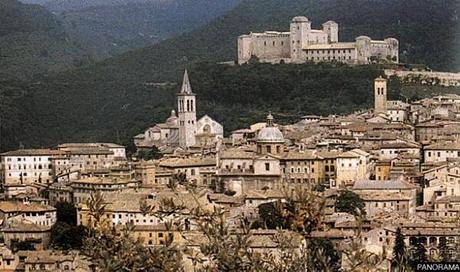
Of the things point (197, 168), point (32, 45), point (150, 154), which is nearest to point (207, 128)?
point (150, 154)

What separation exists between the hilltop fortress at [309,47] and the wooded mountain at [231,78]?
81 cm

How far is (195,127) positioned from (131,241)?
1645 centimetres

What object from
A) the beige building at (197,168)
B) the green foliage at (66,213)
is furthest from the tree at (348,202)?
the green foliage at (66,213)

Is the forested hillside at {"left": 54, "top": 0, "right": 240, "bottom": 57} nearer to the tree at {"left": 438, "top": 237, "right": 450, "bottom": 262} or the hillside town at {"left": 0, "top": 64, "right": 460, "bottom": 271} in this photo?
the hillside town at {"left": 0, "top": 64, "right": 460, "bottom": 271}

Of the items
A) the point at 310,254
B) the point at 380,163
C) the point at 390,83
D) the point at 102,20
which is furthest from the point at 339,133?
the point at 102,20

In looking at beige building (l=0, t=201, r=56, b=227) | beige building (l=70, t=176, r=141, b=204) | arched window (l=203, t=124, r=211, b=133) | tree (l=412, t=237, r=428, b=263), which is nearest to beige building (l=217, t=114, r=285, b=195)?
beige building (l=70, t=176, r=141, b=204)

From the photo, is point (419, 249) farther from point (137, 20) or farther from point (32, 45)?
point (137, 20)

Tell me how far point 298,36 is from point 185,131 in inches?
289

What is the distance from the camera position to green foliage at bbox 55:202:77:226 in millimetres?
14883

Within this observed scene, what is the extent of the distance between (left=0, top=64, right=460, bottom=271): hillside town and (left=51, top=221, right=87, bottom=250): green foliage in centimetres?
8

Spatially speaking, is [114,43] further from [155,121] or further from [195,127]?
[195,127]

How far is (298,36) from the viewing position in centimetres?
2684

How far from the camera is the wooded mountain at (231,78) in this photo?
25.1 m

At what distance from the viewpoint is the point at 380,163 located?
629 inches
